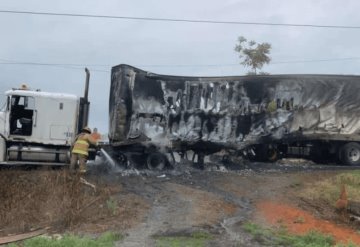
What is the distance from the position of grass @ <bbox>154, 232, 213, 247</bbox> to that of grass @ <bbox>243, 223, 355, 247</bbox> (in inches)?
37.9

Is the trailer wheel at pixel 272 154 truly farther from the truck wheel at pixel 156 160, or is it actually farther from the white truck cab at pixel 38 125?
the white truck cab at pixel 38 125

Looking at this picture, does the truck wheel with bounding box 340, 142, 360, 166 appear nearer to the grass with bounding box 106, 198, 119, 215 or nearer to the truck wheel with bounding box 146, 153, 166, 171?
the truck wheel with bounding box 146, 153, 166, 171

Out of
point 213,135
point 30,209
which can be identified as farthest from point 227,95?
point 30,209

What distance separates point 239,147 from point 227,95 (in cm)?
195

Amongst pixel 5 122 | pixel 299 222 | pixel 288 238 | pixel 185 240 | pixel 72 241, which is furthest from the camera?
pixel 5 122

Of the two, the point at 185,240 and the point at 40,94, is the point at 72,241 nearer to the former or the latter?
the point at 185,240

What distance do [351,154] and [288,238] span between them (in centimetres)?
1136

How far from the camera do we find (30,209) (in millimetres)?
12609

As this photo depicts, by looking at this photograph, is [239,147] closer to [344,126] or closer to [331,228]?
[344,126]

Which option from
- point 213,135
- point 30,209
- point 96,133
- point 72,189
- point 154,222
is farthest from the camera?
point 213,135

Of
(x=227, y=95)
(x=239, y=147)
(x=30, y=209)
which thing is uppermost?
(x=227, y=95)

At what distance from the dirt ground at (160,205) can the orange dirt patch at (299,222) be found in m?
0.02

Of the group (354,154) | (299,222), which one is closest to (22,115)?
(299,222)

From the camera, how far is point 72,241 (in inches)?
364
